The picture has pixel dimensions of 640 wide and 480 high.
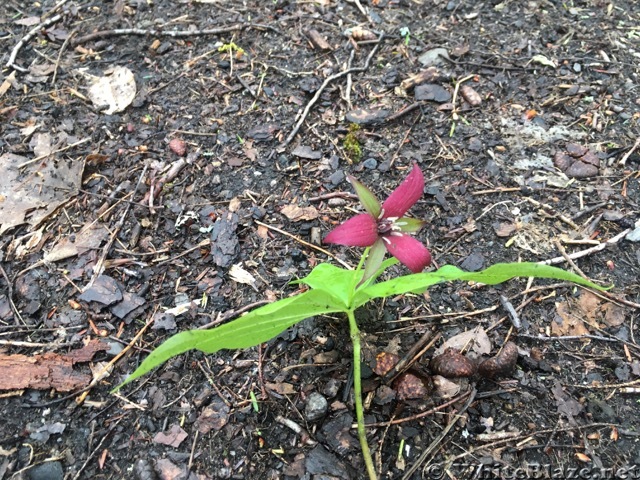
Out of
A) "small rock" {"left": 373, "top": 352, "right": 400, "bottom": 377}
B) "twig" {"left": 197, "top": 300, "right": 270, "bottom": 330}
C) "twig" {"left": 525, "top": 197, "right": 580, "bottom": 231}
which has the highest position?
"twig" {"left": 525, "top": 197, "right": 580, "bottom": 231}

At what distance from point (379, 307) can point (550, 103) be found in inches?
67.4

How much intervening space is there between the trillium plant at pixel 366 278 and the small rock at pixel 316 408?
0.46 feet

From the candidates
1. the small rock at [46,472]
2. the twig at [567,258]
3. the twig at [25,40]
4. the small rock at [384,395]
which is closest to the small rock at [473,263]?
the twig at [567,258]

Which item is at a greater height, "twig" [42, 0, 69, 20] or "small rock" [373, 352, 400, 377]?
"twig" [42, 0, 69, 20]

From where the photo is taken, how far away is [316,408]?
6.47ft

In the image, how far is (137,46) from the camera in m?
3.38

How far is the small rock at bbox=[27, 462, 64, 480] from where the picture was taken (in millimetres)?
1861

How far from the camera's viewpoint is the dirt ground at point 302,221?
6.38 feet

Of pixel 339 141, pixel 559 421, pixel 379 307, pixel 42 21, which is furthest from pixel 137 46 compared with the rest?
pixel 559 421

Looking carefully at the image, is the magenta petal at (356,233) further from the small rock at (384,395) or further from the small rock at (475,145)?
the small rock at (475,145)

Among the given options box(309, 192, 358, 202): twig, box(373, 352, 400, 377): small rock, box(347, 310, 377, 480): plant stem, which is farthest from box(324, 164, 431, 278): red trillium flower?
box(309, 192, 358, 202): twig

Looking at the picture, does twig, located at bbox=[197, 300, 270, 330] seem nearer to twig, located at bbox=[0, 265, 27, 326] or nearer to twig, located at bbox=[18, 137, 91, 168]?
twig, located at bbox=[0, 265, 27, 326]

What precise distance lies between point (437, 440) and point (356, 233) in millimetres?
832

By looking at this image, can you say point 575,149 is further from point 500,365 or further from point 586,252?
point 500,365
